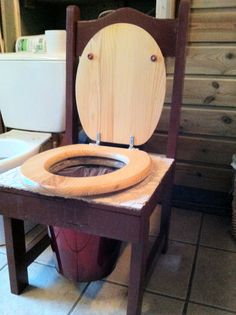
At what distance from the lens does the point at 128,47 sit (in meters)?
1.07

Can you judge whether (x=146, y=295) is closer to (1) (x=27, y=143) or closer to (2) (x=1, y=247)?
(2) (x=1, y=247)

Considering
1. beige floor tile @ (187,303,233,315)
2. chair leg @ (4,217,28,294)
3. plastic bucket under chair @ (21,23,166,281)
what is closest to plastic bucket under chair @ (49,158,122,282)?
plastic bucket under chair @ (21,23,166,281)

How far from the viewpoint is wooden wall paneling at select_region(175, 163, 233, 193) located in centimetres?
144

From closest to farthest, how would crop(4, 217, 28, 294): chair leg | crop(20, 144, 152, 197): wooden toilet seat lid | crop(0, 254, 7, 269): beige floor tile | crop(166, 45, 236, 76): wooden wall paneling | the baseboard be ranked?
crop(20, 144, 152, 197): wooden toilet seat lid
crop(4, 217, 28, 294): chair leg
crop(0, 254, 7, 269): beige floor tile
crop(166, 45, 236, 76): wooden wall paneling
the baseboard

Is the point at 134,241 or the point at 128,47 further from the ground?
the point at 128,47

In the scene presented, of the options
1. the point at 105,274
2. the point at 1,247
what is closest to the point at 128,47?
the point at 105,274

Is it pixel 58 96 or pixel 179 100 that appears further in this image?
pixel 58 96

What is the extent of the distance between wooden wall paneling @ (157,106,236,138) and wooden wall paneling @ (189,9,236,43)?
31 centimetres

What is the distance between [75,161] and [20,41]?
2.42 feet

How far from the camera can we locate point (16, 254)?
3.21 ft

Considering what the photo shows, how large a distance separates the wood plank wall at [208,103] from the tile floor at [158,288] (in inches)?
13.7

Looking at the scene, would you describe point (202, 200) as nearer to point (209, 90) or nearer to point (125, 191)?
point (209, 90)

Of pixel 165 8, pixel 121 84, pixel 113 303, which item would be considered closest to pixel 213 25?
pixel 165 8

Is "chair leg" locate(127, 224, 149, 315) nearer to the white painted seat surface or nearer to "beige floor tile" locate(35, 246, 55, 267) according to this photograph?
the white painted seat surface
